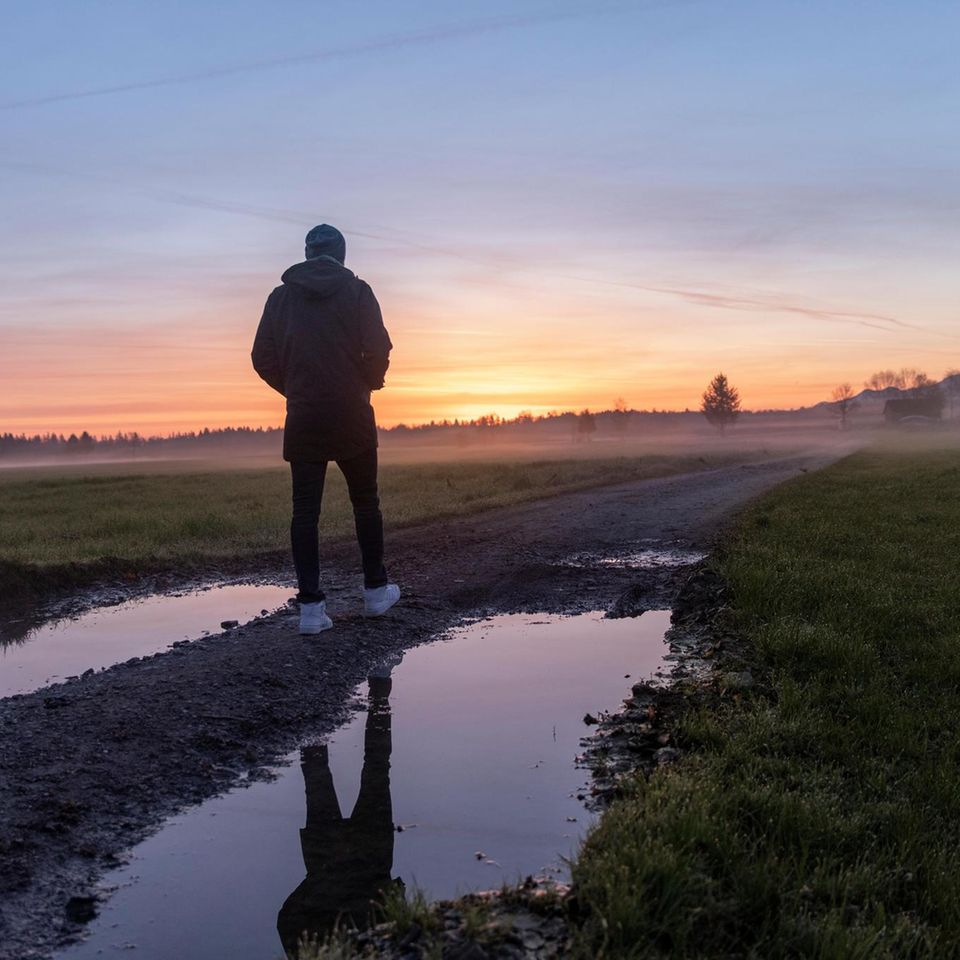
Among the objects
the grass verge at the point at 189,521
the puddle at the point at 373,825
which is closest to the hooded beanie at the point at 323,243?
the puddle at the point at 373,825

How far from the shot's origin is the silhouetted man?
20.5 ft

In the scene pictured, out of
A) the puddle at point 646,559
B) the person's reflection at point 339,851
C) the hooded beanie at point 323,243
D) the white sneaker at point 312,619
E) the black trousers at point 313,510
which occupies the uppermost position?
the hooded beanie at point 323,243

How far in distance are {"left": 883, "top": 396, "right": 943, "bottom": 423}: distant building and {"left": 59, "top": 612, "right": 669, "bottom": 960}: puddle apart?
138 metres

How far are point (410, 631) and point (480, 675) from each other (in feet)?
4.28

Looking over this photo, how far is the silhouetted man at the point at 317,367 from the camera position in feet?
20.5

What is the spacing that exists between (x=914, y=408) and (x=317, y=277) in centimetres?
13955

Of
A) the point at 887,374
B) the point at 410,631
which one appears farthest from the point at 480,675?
the point at 887,374

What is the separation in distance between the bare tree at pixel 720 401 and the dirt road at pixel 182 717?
4705 inches

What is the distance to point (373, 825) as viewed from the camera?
11.4 feet

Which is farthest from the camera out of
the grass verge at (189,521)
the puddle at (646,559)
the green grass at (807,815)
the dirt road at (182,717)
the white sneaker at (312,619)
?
the grass verge at (189,521)

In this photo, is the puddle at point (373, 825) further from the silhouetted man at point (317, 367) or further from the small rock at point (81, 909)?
the silhouetted man at point (317, 367)

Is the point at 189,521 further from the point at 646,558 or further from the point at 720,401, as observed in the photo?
the point at 720,401

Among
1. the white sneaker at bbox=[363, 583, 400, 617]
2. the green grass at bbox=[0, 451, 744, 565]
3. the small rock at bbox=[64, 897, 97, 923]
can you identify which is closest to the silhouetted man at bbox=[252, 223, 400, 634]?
the white sneaker at bbox=[363, 583, 400, 617]

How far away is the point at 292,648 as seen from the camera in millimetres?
5930
